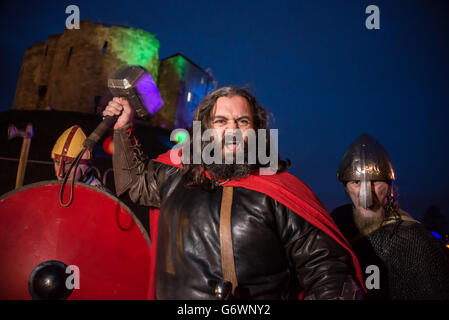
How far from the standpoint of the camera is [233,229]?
138 centimetres

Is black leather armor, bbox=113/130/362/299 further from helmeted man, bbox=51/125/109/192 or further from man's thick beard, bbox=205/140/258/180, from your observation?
helmeted man, bbox=51/125/109/192

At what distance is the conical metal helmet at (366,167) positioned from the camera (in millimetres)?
2611

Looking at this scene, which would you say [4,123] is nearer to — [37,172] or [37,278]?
[37,172]

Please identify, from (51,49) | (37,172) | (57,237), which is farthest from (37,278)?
(51,49)

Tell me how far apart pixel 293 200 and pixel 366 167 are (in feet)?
5.50

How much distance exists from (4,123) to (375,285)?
17.5 meters

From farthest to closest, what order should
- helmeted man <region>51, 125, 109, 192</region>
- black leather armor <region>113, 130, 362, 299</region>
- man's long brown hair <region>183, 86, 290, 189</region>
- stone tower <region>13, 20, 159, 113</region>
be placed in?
1. stone tower <region>13, 20, 159, 113</region>
2. helmeted man <region>51, 125, 109, 192</region>
3. man's long brown hair <region>183, 86, 290, 189</region>
4. black leather armor <region>113, 130, 362, 299</region>

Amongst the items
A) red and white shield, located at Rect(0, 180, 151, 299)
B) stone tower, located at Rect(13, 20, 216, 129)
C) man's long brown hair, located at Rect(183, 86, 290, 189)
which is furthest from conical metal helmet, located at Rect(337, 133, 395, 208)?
stone tower, located at Rect(13, 20, 216, 129)

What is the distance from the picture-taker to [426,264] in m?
2.09

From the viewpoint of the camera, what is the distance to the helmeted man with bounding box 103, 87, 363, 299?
129cm

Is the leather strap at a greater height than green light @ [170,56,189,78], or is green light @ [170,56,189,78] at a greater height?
green light @ [170,56,189,78]

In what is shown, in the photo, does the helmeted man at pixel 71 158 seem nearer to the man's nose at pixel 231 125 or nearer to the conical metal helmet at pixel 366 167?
the man's nose at pixel 231 125

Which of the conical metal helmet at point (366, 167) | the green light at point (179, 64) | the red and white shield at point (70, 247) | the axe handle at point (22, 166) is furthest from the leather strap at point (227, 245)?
the green light at point (179, 64)

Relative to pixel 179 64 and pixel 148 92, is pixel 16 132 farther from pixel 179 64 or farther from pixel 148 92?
pixel 179 64
